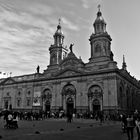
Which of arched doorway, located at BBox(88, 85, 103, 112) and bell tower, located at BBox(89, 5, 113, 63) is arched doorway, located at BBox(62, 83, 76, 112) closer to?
arched doorway, located at BBox(88, 85, 103, 112)

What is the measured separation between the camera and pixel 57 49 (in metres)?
66.2

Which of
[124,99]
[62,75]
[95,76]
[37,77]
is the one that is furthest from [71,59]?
[124,99]

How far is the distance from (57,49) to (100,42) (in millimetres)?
16157

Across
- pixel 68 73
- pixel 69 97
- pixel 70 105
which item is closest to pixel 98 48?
pixel 68 73

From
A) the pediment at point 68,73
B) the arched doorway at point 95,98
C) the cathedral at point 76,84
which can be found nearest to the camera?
the cathedral at point 76,84

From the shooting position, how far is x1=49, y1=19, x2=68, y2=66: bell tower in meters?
66.2

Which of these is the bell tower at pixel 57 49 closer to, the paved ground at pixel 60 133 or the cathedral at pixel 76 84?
the cathedral at pixel 76 84

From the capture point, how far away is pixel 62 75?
57156 mm

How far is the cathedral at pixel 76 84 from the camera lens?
163ft

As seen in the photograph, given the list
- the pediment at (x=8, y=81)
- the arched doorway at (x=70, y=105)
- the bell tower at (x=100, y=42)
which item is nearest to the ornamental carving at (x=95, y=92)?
the arched doorway at (x=70, y=105)

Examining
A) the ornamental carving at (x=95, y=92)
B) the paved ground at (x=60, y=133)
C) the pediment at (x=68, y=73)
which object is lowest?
the paved ground at (x=60, y=133)

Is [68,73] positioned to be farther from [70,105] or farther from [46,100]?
[46,100]

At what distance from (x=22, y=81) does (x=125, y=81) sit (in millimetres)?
33687

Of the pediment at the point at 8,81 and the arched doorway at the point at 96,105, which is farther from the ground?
the pediment at the point at 8,81
